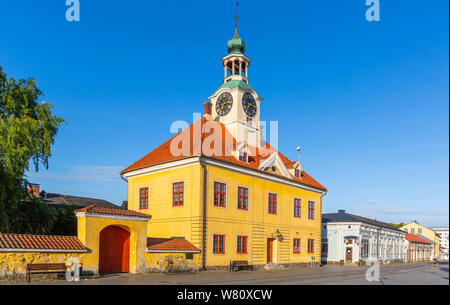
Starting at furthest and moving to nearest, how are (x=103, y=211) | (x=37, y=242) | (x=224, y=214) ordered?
(x=224, y=214) → (x=103, y=211) → (x=37, y=242)

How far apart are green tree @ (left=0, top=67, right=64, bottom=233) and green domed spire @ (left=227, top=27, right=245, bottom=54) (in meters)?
18.8

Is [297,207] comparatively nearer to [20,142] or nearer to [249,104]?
[249,104]

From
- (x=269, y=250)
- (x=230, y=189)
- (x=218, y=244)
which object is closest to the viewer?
(x=218, y=244)

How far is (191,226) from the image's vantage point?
88.7 ft

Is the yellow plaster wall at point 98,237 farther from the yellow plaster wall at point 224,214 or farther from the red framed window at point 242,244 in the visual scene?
the red framed window at point 242,244

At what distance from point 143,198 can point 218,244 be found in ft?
23.3

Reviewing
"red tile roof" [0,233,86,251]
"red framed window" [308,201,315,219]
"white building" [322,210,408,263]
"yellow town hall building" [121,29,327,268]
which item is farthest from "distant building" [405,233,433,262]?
"red tile roof" [0,233,86,251]

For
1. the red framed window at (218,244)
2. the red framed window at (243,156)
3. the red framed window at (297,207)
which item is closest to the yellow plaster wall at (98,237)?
the red framed window at (218,244)

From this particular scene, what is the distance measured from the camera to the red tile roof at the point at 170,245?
78.0 ft

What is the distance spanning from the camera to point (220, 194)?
1136 inches

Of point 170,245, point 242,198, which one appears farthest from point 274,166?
point 170,245
